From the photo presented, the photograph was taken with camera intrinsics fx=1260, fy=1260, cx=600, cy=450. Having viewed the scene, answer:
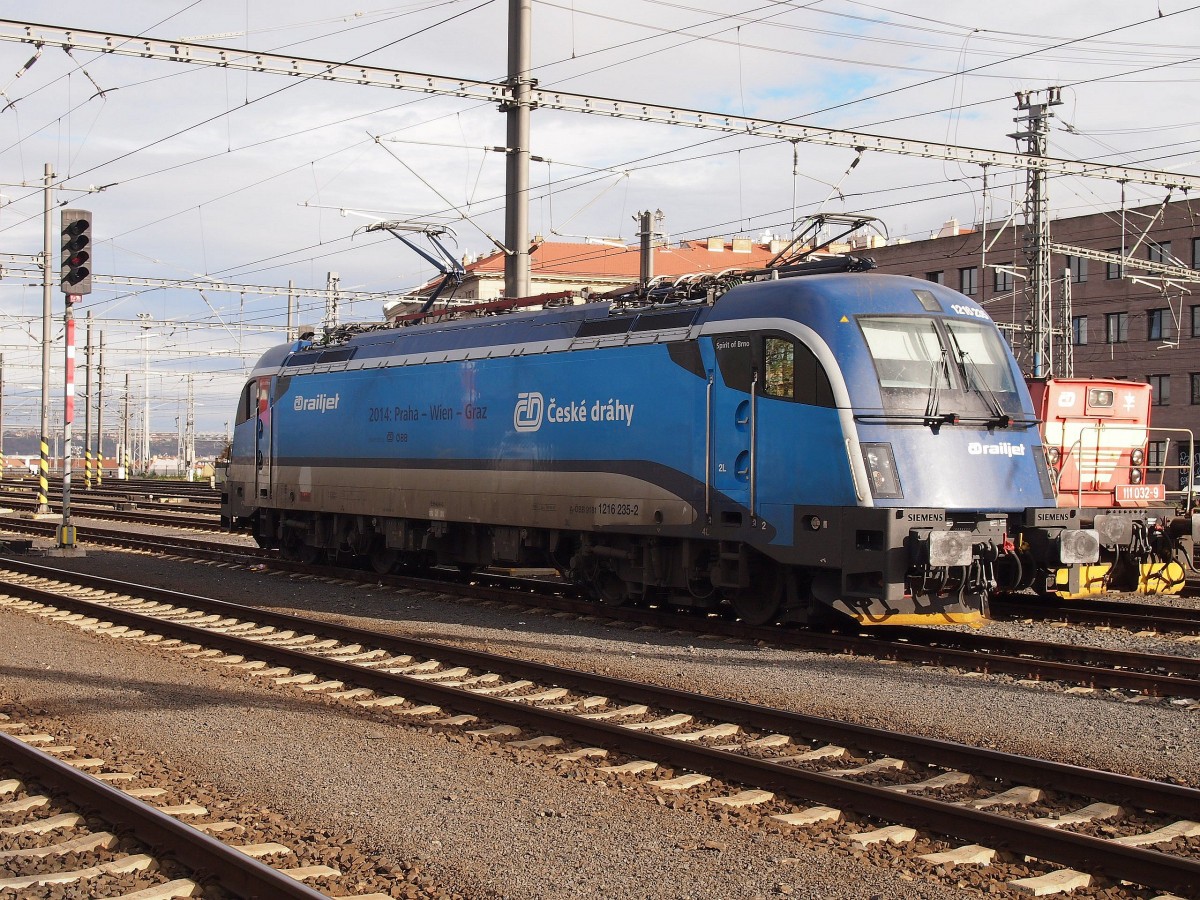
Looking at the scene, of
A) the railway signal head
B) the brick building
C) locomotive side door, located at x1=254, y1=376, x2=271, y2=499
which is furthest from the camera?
the brick building

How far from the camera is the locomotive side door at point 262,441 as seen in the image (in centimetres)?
2169

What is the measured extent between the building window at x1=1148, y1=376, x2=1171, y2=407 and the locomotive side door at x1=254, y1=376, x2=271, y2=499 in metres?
46.5

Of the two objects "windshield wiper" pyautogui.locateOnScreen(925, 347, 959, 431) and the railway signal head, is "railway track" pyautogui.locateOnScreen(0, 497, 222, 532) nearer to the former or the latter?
the railway signal head

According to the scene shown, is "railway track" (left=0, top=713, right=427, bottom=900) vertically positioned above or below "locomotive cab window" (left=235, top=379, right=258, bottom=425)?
below

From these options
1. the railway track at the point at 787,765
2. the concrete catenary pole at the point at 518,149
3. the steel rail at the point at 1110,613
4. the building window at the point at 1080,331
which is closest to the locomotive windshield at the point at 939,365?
the steel rail at the point at 1110,613

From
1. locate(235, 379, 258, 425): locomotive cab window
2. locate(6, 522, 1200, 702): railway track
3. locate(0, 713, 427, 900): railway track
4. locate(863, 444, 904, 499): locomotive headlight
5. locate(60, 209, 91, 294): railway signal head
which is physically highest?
locate(60, 209, 91, 294): railway signal head

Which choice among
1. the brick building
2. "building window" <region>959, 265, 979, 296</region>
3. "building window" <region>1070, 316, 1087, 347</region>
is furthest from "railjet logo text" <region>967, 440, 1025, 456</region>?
"building window" <region>959, 265, 979, 296</region>

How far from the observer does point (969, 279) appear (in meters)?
63.3

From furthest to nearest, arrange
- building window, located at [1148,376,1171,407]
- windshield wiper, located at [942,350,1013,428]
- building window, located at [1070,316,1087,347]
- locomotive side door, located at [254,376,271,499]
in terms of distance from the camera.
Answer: building window, located at [1070,316,1087,347], building window, located at [1148,376,1171,407], locomotive side door, located at [254,376,271,499], windshield wiper, located at [942,350,1013,428]

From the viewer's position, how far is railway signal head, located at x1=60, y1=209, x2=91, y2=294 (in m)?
20.5

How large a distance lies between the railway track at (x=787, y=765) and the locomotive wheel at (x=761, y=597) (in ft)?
11.2

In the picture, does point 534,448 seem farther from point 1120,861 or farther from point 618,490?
point 1120,861

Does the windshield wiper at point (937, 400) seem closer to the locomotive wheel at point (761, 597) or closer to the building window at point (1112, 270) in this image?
the locomotive wheel at point (761, 597)

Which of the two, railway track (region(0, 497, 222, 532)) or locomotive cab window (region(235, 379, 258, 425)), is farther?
railway track (region(0, 497, 222, 532))
